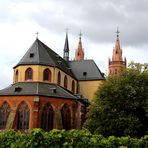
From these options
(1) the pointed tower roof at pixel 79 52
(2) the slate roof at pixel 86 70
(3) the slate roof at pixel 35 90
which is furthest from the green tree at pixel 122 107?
(1) the pointed tower roof at pixel 79 52

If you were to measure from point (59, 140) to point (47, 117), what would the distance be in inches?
1533

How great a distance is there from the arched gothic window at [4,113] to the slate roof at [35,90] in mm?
2108

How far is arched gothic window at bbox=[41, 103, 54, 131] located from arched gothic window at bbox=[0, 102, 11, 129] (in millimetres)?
6329

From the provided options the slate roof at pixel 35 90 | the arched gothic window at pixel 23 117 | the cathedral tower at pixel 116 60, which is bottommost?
the arched gothic window at pixel 23 117

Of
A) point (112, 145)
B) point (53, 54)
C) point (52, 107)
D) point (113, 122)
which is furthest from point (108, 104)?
point (53, 54)

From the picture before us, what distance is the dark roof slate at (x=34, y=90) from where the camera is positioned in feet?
226

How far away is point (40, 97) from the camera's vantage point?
67938mm

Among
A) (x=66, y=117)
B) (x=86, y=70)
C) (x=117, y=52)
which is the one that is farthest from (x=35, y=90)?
(x=117, y=52)

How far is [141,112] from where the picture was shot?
5441 cm

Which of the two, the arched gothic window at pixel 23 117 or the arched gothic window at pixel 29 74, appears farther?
the arched gothic window at pixel 29 74

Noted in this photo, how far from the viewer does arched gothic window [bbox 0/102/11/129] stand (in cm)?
6926

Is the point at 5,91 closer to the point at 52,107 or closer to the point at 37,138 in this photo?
the point at 52,107

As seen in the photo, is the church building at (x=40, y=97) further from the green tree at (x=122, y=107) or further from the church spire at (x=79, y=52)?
the church spire at (x=79, y=52)

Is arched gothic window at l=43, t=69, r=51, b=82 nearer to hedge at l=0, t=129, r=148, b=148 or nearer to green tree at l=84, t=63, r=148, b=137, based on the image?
green tree at l=84, t=63, r=148, b=137
